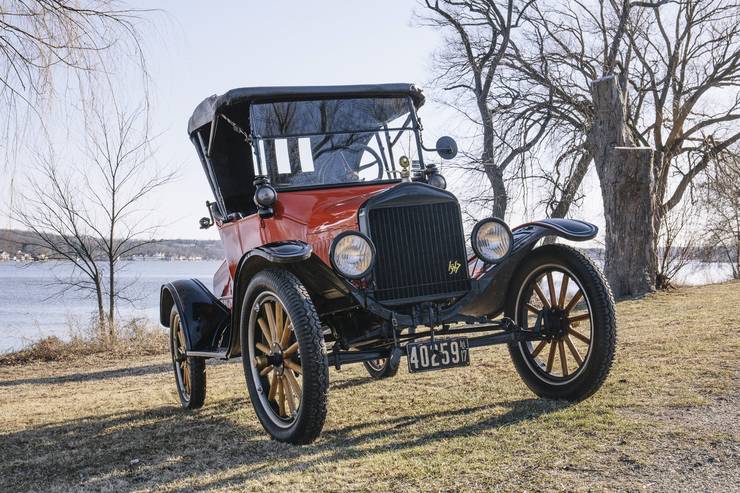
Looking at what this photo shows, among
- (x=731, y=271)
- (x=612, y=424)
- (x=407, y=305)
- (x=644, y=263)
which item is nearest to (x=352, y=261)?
(x=407, y=305)

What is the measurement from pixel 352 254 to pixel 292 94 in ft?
5.62

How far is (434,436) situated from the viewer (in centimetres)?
435

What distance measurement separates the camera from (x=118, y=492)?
12.3ft

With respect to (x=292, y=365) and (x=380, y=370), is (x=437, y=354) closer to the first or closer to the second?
(x=292, y=365)

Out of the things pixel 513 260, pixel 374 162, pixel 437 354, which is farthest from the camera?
pixel 374 162

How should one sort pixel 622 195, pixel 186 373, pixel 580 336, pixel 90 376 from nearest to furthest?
pixel 580 336 < pixel 186 373 < pixel 90 376 < pixel 622 195

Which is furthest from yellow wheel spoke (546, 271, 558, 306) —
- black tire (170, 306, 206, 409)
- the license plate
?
black tire (170, 306, 206, 409)

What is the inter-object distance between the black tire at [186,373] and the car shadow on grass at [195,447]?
16.6 inches

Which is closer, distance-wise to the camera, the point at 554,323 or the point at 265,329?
the point at 265,329

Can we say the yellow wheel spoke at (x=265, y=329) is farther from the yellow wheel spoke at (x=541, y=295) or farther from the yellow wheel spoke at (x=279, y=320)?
the yellow wheel spoke at (x=541, y=295)

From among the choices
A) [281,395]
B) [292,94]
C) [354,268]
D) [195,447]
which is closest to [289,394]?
[281,395]

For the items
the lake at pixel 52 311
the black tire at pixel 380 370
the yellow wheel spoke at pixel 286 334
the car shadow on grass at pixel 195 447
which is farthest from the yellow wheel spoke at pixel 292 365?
the lake at pixel 52 311

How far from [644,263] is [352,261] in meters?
9.96

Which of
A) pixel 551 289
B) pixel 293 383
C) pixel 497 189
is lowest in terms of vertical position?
pixel 293 383
